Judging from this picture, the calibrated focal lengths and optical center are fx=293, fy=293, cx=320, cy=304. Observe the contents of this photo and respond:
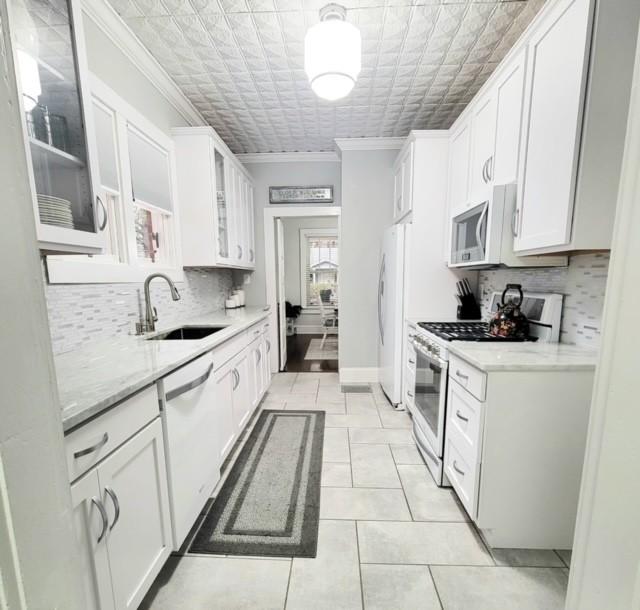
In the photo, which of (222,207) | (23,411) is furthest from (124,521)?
(222,207)

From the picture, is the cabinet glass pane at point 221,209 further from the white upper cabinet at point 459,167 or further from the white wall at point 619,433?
the white wall at point 619,433

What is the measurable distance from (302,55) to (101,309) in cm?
200

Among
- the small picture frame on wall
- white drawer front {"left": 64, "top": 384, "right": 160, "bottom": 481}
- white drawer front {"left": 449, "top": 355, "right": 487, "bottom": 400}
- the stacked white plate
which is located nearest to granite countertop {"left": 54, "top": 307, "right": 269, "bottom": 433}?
white drawer front {"left": 64, "top": 384, "right": 160, "bottom": 481}

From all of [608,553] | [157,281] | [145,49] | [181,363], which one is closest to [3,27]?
[181,363]

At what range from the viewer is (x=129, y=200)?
1825mm

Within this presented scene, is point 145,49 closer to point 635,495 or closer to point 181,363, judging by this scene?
point 181,363

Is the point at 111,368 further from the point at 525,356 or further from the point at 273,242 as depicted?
the point at 273,242

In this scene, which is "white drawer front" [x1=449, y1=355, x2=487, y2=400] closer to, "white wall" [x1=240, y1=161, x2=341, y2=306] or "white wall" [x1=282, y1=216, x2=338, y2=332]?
"white wall" [x1=240, y1=161, x2=341, y2=306]

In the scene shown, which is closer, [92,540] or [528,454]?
[92,540]

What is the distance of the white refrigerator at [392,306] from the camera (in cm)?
261

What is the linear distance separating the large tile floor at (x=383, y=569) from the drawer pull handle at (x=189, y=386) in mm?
786

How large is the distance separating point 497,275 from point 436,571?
199cm

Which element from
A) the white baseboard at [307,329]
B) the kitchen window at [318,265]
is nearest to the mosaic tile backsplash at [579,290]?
the kitchen window at [318,265]

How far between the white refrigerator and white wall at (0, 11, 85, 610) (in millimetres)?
2472
